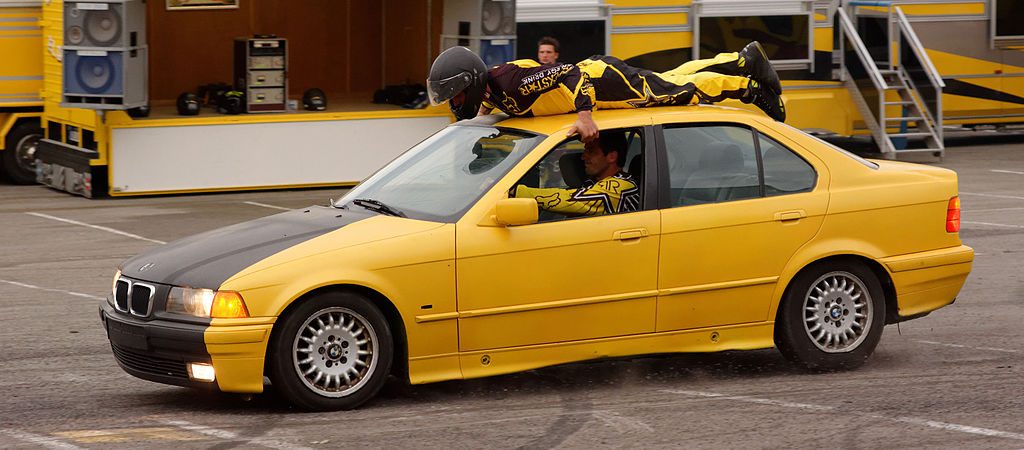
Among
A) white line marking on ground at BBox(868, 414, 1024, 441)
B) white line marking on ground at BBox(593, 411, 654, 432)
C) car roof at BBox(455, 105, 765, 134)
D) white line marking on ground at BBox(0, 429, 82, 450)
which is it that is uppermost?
car roof at BBox(455, 105, 765, 134)

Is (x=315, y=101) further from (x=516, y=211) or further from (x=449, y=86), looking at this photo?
(x=516, y=211)

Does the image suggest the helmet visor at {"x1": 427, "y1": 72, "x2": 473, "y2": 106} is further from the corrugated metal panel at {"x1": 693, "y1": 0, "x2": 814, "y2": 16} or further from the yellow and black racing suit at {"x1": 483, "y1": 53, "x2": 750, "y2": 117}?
the corrugated metal panel at {"x1": 693, "y1": 0, "x2": 814, "y2": 16}

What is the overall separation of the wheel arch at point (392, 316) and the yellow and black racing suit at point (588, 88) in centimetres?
147

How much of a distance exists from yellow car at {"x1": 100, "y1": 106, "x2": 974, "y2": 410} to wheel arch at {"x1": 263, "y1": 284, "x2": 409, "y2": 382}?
0.01 metres

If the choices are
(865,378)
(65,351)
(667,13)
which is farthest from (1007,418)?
(667,13)

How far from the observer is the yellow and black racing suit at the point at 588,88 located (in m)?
7.29

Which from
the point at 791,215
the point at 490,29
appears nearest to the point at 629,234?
the point at 791,215

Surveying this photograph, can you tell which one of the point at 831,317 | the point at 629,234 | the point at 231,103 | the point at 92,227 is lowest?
the point at 92,227

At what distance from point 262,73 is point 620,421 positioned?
1253 cm

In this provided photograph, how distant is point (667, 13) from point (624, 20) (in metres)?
0.68

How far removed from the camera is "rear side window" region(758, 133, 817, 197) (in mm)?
7391

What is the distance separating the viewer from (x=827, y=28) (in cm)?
2061

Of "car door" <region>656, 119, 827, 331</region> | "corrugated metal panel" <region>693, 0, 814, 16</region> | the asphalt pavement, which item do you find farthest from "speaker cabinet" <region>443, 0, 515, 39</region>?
"car door" <region>656, 119, 827, 331</region>

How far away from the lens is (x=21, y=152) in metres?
17.9
